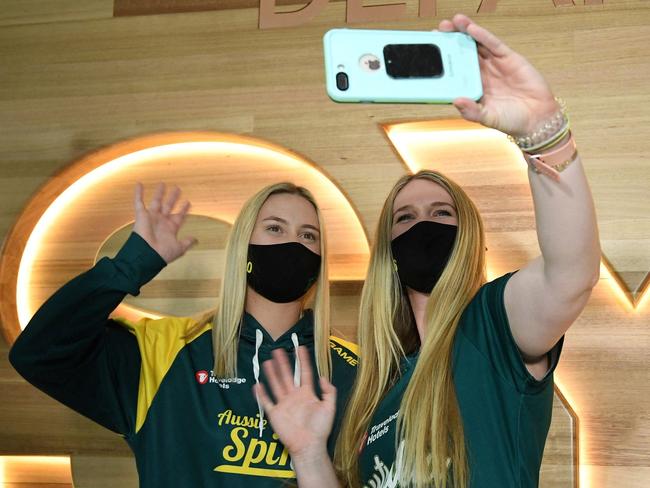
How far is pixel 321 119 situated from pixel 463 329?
4.00ft

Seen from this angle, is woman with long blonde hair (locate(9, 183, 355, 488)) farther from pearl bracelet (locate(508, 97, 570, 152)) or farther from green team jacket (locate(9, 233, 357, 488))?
pearl bracelet (locate(508, 97, 570, 152))

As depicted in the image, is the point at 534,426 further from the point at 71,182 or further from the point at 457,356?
the point at 71,182

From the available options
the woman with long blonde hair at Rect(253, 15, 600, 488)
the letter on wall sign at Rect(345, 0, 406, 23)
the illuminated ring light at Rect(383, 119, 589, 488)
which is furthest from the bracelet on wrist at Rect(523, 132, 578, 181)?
the letter on wall sign at Rect(345, 0, 406, 23)

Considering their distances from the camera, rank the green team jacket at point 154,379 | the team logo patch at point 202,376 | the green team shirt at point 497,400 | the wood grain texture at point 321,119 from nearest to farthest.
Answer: the green team shirt at point 497,400 → the green team jacket at point 154,379 → the team logo patch at point 202,376 → the wood grain texture at point 321,119

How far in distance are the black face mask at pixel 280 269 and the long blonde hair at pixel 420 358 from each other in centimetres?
23

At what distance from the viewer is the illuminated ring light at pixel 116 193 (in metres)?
2.48

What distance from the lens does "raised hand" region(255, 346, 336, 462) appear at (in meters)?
1.54

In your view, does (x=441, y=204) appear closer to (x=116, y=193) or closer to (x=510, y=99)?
(x=510, y=99)

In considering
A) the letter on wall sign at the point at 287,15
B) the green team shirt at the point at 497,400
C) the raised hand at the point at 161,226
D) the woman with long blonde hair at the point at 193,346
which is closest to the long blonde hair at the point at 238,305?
the woman with long blonde hair at the point at 193,346

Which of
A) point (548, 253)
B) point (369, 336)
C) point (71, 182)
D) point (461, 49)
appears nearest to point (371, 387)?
point (369, 336)

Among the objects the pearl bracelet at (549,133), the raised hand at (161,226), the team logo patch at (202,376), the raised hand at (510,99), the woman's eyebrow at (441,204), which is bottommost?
the team logo patch at (202,376)

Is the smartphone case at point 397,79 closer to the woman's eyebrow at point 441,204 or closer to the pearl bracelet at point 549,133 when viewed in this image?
the pearl bracelet at point 549,133

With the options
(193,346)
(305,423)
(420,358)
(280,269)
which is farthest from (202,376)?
(420,358)

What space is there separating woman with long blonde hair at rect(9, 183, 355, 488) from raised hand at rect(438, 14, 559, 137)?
2.33 feet
